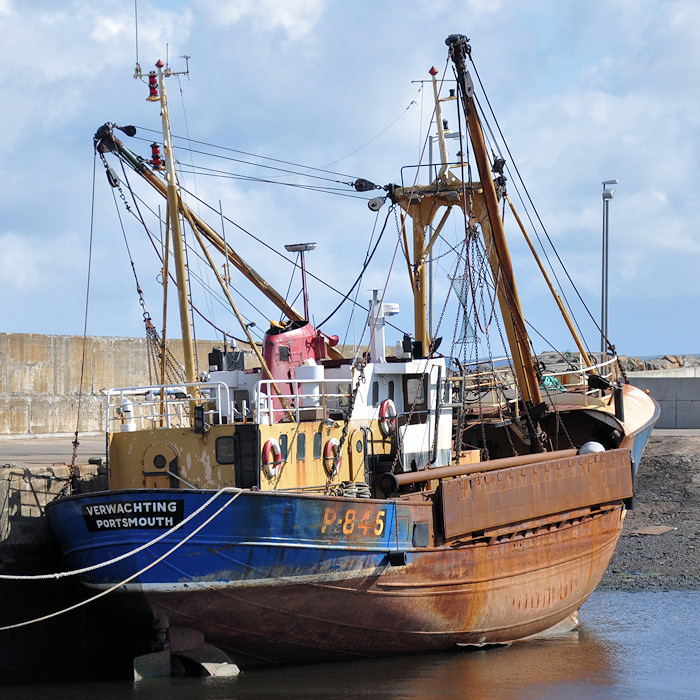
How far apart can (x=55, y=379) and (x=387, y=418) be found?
560 inches

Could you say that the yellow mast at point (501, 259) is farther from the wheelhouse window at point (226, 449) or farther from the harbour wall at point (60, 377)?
the harbour wall at point (60, 377)

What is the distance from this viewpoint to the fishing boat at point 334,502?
43.3 ft

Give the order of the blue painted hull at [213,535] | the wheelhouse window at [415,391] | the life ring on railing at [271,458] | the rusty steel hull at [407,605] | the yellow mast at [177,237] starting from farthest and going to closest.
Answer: the wheelhouse window at [415,391]
the yellow mast at [177,237]
the life ring on railing at [271,458]
the rusty steel hull at [407,605]
the blue painted hull at [213,535]

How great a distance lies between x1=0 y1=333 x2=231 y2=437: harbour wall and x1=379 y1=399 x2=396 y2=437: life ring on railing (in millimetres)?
11884

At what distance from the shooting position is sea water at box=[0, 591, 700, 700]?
1304 cm

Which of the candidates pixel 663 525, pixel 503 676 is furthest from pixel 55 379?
pixel 503 676

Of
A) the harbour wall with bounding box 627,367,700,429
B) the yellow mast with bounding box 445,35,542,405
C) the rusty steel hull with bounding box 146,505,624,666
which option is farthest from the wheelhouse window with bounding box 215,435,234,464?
the harbour wall with bounding box 627,367,700,429

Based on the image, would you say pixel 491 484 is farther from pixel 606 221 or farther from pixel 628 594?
pixel 606 221

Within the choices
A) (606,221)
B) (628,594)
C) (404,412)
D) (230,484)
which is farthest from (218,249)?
(606,221)

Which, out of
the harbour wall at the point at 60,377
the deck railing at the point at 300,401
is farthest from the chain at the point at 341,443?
the harbour wall at the point at 60,377

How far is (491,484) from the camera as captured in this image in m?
15.4

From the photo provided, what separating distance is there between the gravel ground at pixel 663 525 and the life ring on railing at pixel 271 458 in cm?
898

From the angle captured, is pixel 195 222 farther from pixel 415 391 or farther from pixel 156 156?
pixel 415 391

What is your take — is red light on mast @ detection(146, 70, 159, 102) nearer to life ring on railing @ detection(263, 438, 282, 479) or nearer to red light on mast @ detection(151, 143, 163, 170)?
red light on mast @ detection(151, 143, 163, 170)
